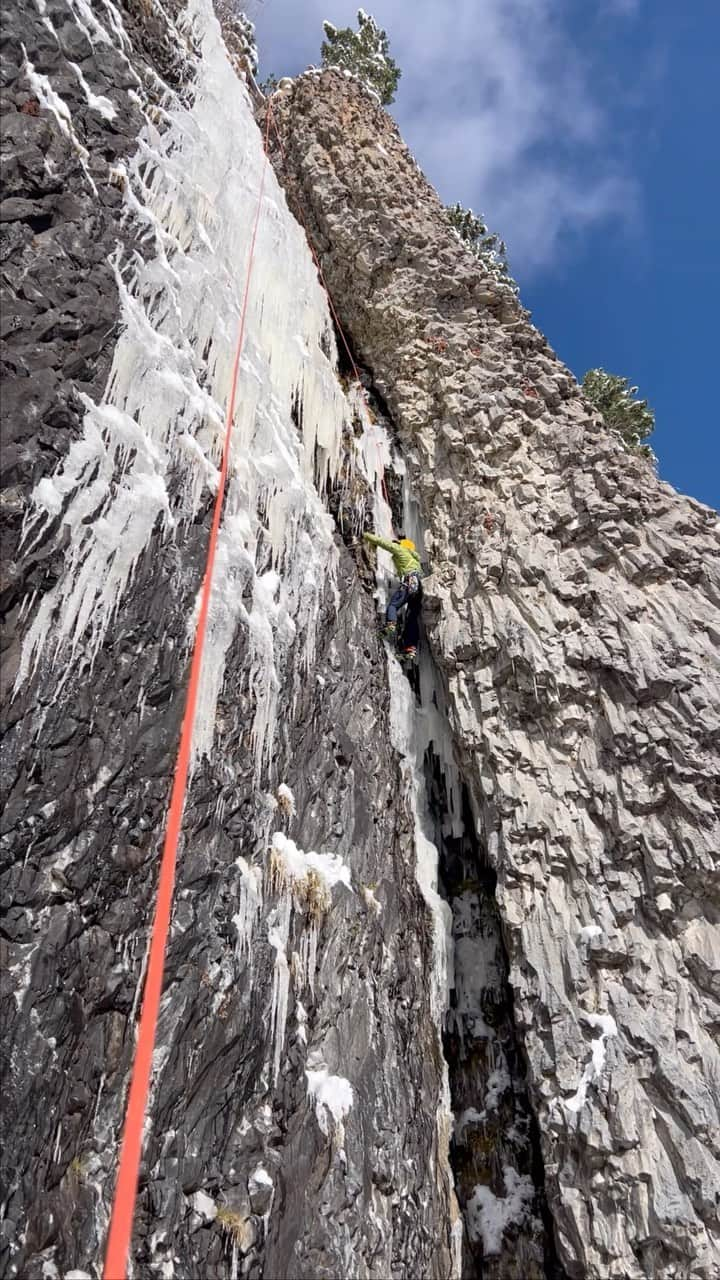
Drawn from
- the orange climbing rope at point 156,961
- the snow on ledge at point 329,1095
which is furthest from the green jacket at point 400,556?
the snow on ledge at point 329,1095

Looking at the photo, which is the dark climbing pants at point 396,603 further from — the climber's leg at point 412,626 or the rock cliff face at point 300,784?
the rock cliff face at point 300,784

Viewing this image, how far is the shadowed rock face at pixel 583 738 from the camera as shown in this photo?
161 inches

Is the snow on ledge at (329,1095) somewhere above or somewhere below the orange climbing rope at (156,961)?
below

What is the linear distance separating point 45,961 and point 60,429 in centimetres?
262

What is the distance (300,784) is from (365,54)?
647 inches

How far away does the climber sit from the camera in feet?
21.7

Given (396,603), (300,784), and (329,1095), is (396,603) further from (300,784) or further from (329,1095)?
(329,1095)

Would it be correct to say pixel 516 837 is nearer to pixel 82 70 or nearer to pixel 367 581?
pixel 367 581

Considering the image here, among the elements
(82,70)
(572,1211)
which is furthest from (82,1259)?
(82,70)

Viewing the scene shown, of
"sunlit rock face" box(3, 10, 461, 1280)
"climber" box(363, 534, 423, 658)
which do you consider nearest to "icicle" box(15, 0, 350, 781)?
"sunlit rock face" box(3, 10, 461, 1280)

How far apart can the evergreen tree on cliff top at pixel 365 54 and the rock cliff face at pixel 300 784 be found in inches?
363

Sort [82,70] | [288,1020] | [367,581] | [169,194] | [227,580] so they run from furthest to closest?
[367,581] → [169,194] → [82,70] → [227,580] → [288,1020]

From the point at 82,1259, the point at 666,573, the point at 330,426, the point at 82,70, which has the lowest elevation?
the point at 82,1259

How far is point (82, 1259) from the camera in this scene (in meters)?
2.65
